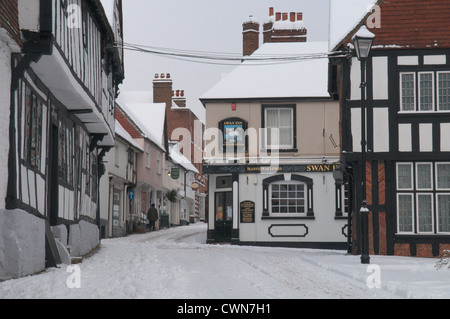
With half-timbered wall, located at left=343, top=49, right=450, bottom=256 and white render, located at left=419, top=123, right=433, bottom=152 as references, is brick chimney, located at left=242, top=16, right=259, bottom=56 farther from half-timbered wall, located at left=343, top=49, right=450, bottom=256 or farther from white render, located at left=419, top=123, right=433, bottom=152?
white render, located at left=419, top=123, right=433, bottom=152

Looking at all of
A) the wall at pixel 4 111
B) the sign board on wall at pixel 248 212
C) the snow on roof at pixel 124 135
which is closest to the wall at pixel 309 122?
the sign board on wall at pixel 248 212

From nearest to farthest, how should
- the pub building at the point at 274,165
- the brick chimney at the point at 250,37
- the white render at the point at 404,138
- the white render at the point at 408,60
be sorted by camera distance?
the white render at the point at 404,138 < the white render at the point at 408,60 < the pub building at the point at 274,165 < the brick chimney at the point at 250,37

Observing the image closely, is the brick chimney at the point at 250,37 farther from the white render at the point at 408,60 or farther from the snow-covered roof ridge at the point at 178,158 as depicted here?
the snow-covered roof ridge at the point at 178,158

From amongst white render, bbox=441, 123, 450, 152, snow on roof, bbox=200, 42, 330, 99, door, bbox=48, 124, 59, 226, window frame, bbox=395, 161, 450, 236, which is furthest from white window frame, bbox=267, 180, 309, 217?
door, bbox=48, 124, 59, 226

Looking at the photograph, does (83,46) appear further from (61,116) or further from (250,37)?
(250,37)

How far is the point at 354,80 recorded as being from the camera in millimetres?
21094

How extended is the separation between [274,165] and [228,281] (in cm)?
1694

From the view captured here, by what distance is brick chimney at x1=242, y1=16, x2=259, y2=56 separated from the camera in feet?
109

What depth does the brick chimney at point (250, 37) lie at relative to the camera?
33188 mm

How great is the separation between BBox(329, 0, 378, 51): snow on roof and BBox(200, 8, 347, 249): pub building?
476 centimetres

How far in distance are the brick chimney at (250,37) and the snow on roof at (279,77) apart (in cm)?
177

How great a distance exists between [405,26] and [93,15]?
902 centimetres
